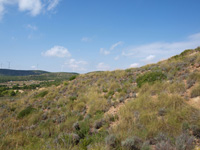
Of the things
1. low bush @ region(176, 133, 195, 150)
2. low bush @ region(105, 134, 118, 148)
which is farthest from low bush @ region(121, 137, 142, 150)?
low bush @ region(176, 133, 195, 150)

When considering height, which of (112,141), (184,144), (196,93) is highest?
(196,93)

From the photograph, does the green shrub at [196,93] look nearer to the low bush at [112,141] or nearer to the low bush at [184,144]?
the low bush at [184,144]

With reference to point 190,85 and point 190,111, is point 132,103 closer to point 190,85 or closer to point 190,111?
point 190,111

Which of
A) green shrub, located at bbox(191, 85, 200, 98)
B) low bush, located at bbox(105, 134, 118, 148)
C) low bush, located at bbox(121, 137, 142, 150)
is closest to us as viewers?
low bush, located at bbox(121, 137, 142, 150)

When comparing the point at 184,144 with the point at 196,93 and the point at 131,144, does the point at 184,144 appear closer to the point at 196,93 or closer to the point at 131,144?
the point at 131,144

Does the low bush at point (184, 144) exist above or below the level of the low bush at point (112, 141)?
above

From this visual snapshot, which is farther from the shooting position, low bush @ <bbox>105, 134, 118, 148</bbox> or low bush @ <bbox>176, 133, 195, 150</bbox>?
low bush @ <bbox>105, 134, 118, 148</bbox>

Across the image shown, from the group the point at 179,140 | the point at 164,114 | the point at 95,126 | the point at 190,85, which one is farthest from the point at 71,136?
the point at 190,85

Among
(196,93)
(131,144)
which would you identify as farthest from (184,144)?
(196,93)

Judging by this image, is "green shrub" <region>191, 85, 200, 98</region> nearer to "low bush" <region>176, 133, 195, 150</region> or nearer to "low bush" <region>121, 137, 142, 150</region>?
"low bush" <region>176, 133, 195, 150</region>

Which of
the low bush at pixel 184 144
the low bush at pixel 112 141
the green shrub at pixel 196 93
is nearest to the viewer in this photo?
the low bush at pixel 184 144

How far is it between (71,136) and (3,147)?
7.88 feet

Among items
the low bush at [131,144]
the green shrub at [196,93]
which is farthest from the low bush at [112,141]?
the green shrub at [196,93]

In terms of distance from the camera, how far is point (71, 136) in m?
3.79
